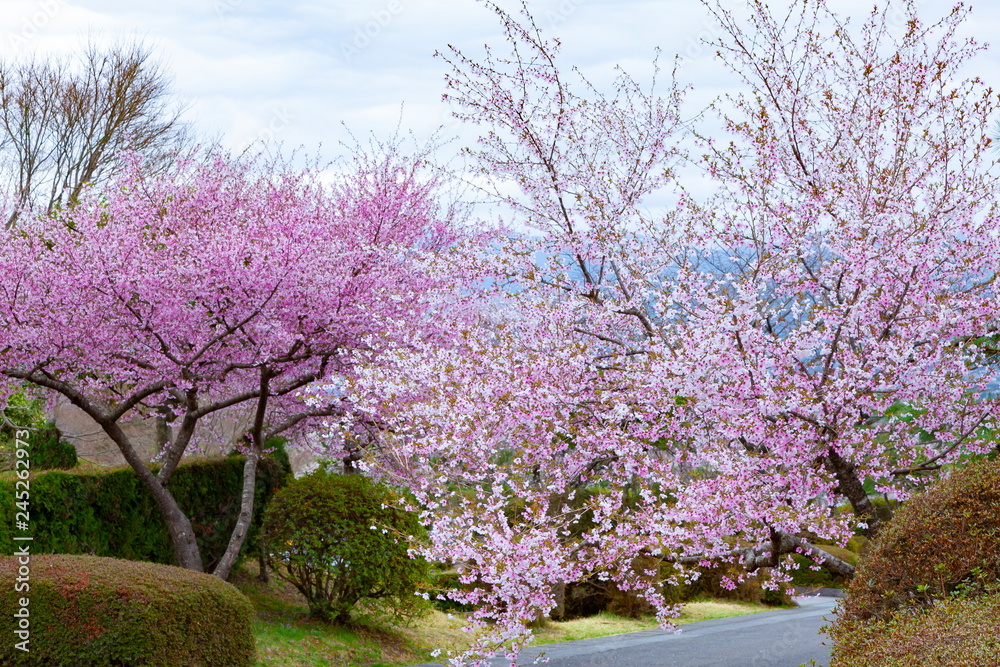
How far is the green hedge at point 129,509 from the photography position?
964 cm

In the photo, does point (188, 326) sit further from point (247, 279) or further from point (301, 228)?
point (301, 228)

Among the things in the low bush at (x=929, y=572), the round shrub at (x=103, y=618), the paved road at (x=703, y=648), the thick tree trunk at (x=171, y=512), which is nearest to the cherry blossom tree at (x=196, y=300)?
the thick tree trunk at (x=171, y=512)

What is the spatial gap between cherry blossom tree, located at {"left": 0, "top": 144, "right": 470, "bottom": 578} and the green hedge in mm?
336

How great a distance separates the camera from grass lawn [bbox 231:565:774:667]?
34.0 feet

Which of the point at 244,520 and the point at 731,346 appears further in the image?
the point at 244,520

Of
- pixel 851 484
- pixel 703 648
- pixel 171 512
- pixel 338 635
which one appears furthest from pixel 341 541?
pixel 851 484

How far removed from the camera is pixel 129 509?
10836mm

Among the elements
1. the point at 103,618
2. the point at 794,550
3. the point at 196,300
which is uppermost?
the point at 196,300

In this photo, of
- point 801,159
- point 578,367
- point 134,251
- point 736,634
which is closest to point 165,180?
point 134,251

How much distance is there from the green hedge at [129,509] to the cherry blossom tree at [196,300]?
1.10 ft

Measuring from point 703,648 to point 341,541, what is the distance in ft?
19.6

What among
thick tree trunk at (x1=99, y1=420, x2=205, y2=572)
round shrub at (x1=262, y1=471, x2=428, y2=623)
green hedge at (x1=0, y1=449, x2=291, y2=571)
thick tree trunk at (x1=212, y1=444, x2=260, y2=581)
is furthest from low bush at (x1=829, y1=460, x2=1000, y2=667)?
green hedge at (x1=0, y1=449, x2=291, y2=571)

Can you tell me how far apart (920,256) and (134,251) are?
8.35 metres

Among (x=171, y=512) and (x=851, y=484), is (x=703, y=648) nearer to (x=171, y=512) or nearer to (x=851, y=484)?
(x=851, y=484)
